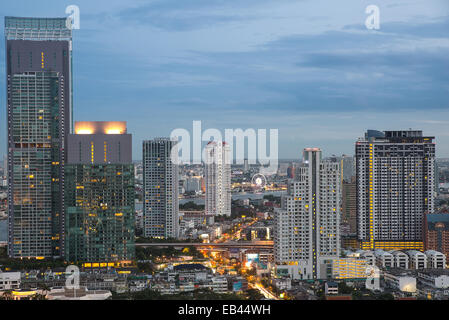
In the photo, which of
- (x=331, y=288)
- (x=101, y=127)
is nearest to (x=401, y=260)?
(x=331, y=288)

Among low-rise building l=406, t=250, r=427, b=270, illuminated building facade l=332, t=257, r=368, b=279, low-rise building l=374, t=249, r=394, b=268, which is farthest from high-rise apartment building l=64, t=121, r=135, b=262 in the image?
low-rise building l=406, t=250, r=427, b=270

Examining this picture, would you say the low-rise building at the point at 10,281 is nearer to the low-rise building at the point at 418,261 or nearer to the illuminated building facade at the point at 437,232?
the low-rise building at the point at 418,261

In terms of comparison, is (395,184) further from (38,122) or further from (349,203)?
(38,122)

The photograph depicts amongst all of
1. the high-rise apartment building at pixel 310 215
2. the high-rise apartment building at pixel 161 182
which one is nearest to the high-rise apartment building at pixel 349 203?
the high-rise apartment building at pixel 161 182

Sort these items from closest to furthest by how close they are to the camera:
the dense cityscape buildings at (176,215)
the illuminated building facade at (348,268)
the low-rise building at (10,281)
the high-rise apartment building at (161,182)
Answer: the low-rise building at (10,281)
the dense cityscape buildings at (176,215)
the illuminated building facade at (348,268)
the high-rise apartment building at (161,182)

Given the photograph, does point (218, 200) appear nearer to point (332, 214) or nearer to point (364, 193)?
point (364, 193)
